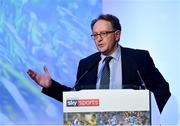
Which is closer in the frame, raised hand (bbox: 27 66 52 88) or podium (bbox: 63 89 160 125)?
podium (bbox: 63 89 160 125)

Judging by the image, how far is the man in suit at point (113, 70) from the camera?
10.2 feet

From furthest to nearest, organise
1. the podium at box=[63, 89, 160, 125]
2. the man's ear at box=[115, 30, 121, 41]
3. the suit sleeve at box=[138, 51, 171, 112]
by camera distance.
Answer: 1. the man's ear at box=[115, 30, 121, 41]
2. the suit sleeve at box=[138, 51, 171, 112]
3. the podium at box=[63, 89, 160, 125]

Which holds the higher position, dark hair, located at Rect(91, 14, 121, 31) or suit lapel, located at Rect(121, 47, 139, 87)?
dark hair, located at Rect(91, 14, 121, 31)

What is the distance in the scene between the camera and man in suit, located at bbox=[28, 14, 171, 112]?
3.12 m

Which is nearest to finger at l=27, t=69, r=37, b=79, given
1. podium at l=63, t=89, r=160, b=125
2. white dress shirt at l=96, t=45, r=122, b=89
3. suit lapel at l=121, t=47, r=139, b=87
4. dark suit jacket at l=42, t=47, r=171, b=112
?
dark suit jacket at l=42, t=47, r=171, b=112

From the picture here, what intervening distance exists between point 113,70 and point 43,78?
520 millimetres

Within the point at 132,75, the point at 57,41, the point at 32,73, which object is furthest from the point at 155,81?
the point at 32,73

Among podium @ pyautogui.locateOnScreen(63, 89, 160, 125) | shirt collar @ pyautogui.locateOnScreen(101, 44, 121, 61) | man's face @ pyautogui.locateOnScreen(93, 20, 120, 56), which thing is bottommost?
podium @ pyautogui.locateOnScreen(63, 89, 160, 125)

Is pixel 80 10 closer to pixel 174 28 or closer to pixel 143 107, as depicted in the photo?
pixel 174 28

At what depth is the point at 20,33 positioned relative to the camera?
3.27 meters

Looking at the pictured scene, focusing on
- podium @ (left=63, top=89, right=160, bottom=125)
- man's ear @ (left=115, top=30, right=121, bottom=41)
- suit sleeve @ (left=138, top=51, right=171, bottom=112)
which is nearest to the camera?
podium @ (left=63, top=89, right=160, bottom=125)

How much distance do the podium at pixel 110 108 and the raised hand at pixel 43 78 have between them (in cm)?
93

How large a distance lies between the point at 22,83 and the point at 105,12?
0.80 metres

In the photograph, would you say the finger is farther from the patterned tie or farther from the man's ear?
the man's ear
